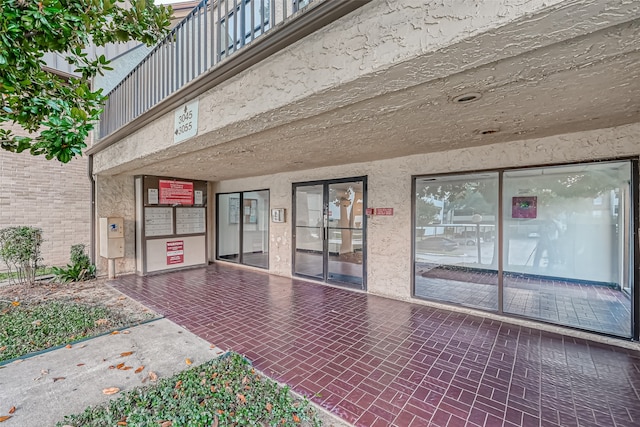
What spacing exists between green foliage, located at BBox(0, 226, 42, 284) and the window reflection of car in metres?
7.39

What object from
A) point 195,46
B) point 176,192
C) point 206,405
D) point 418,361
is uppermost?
point 195,46

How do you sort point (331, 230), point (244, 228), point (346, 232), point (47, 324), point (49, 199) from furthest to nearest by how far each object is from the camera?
point (244, 228)
point (49, 199)
point (331, 230)
point (346, 232)
point (47, 324)

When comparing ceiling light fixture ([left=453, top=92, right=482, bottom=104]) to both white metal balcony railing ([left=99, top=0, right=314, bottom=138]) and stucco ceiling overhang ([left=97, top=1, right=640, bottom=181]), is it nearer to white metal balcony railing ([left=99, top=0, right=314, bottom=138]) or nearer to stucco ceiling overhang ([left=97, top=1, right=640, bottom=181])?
stucco ceiling overhang ([left=97, top=1, right=640, bottom=181])

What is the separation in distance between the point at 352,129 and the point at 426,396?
9.03 ft

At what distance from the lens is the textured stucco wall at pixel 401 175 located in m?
3.42

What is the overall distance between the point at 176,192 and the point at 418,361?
6.86 meters

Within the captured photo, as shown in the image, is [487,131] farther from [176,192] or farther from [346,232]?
[176,192]

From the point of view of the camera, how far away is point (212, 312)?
4.36 m

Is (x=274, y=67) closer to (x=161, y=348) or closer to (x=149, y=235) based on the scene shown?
(x=161, y=348)

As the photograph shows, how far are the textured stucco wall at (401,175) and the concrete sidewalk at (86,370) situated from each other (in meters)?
3.15

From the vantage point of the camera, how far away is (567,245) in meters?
5.00

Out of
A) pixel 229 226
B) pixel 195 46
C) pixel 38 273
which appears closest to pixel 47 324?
pixel 38 273

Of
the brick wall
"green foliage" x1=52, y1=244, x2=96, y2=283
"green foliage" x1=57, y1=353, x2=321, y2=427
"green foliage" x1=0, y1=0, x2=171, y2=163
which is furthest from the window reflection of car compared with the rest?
the brick wall

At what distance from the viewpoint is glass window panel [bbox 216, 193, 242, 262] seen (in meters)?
8.03
